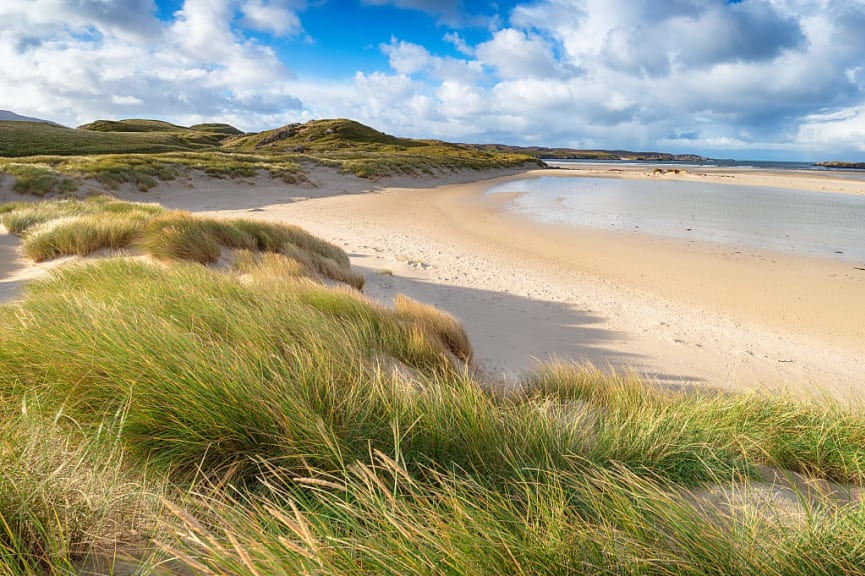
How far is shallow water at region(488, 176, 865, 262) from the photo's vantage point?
40.2 feet

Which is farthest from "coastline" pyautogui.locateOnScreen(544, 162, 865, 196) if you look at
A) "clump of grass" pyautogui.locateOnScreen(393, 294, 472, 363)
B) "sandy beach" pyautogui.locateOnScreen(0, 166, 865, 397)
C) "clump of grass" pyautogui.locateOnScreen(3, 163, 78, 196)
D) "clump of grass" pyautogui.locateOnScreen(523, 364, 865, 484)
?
"clump of grass" pyautogui.locateOnScreen(3, 163, 78, 196)

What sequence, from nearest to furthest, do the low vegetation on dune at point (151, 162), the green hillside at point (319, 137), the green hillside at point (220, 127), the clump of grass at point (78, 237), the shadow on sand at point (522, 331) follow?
1. the shadow on sand at point (522, 331)
2. the clump of grass at point (78, 237)
3. the low vegetation on dune at point (151, 162)
4. the green hillside at point (319, 137)
5. the green hillside at point (220, 127)

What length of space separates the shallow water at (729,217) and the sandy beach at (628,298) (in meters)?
1.76

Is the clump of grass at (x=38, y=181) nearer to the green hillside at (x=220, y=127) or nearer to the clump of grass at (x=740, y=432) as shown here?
the clump of grass at (x=740, y=432)

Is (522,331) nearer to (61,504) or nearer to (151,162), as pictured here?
(61,504)

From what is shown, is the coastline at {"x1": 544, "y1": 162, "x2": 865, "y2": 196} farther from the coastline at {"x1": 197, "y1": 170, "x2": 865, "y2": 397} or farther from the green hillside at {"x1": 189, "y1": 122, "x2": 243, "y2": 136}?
→ the green hillside at {"x1": 189, "y1": 122, "x2": 243, "y2": 136}

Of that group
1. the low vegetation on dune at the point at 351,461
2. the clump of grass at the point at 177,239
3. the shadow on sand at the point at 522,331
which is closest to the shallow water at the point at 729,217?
the shadow on sand at the point at 522,331

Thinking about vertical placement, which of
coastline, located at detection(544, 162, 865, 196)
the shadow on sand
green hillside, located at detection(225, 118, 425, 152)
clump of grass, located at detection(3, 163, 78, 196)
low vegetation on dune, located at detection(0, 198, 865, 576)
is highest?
green hillside, located at detection(225, 118, 425, 152)

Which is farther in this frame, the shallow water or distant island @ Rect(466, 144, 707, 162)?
distant island @ Rect(466, 144, 707, 162)

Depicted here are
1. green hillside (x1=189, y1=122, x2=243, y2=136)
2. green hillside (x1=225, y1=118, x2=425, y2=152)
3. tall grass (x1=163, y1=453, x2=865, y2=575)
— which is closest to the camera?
tall grass (x1=163, y1=453, x2=865, y2=575)

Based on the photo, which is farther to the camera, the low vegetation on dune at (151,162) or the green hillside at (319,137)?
the green hillside at (319,137)

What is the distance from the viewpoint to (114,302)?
9.56ft

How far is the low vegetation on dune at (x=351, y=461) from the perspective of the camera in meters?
1.17

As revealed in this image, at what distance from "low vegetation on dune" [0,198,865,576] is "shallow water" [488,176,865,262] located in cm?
1207
